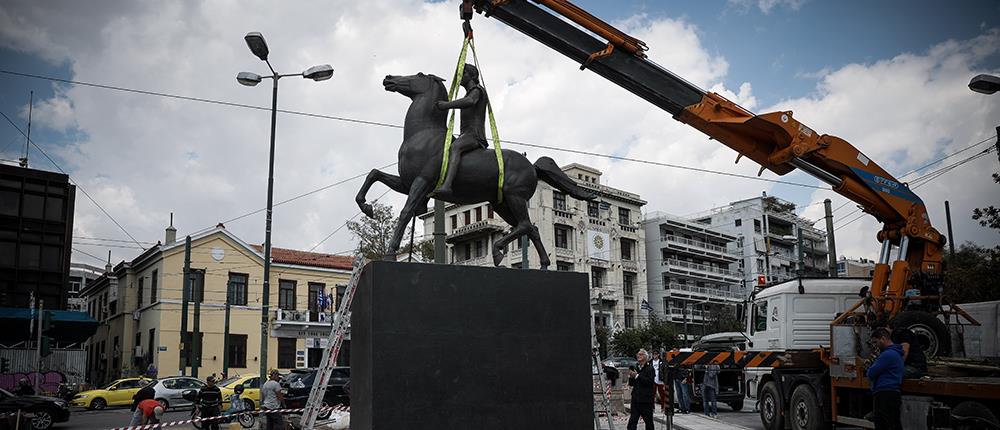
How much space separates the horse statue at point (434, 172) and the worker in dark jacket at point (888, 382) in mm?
4508

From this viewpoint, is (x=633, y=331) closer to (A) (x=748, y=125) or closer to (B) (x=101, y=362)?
(B) (x=101, y=362)

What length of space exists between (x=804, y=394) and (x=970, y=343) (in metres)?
3.40

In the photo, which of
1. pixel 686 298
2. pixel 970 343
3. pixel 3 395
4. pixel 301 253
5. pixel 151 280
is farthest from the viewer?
pixel 686 298

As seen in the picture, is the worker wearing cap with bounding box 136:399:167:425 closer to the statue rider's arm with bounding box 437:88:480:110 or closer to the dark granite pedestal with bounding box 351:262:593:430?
the dark granite pedestal with bounding box 351:262:593:430

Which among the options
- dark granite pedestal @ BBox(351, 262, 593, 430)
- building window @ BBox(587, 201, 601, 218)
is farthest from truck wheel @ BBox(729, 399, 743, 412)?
building window @ BBox(587, 201, 601, 218)

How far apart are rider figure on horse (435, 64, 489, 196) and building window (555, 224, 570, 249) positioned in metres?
52.6

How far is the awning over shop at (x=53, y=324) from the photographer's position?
1350 inches

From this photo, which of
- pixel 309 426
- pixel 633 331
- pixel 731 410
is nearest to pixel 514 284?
pixel 309 426

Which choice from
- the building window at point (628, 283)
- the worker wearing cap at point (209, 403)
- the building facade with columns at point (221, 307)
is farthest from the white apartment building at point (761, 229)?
the worker wearing cap at point (209, 403)

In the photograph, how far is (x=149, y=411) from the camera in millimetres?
16375

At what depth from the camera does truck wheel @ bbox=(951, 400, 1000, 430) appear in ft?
36.8

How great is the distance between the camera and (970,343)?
52.9ft

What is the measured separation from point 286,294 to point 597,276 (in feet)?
84.3

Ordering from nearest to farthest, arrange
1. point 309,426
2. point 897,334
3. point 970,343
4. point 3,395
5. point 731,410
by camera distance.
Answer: point 309,426
point 897,334
point 970,343
point 3,395
point 731,410
